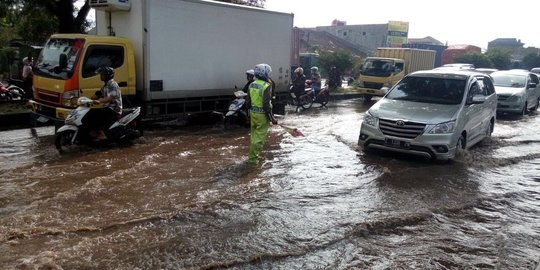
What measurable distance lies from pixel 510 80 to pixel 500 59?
24301 mm

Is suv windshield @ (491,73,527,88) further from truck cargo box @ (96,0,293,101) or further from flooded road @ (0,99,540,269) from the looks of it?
truck cargo box @ (96,0,293,101)

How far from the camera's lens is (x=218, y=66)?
10945mm

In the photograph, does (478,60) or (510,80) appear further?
(478,60)

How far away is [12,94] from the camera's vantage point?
38.8 feet

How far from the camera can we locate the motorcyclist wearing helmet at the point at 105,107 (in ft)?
26.0

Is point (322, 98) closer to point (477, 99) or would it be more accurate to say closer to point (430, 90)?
point (430, 90)

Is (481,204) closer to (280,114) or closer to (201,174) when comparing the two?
(201,174)

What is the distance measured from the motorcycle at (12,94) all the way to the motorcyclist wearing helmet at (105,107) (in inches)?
196

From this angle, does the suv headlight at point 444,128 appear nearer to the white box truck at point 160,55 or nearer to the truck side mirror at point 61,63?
the white box truck at point 160,55

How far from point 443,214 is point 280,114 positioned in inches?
330

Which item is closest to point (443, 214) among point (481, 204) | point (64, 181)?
point (481, 204)

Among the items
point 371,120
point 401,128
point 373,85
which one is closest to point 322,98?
point 373,85

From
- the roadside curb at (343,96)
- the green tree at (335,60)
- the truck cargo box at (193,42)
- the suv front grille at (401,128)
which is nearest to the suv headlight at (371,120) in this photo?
the suv front grille at (401,128)

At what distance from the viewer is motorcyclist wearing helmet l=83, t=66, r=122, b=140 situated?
7938 mm
